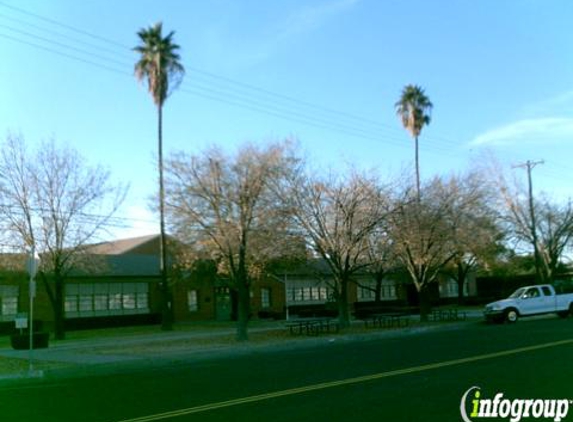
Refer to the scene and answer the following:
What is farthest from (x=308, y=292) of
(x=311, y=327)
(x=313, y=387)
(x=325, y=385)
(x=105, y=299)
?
(x=313, y=387)

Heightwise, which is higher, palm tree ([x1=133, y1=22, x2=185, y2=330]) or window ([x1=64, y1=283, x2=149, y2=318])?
palm tree ([x1=133, y1=22, x2=185, y2=330])

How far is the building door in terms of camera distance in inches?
1793

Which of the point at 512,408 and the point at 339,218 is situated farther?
the point at 339,218

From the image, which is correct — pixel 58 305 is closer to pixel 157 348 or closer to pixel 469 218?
pixel 157 348

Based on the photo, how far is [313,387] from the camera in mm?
11430

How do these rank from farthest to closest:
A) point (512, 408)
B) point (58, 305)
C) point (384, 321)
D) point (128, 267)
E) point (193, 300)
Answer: point (193, 300), point (128, 267), point (384, 321), point (58, 305), point (512, 408)

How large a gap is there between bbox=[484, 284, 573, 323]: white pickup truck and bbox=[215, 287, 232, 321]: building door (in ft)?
66.7

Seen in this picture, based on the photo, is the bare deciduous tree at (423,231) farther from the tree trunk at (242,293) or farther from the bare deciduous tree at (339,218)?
the tree trunk at (242,293)

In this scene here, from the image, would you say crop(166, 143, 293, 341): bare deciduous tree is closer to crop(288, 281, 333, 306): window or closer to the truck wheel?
the truck wheel

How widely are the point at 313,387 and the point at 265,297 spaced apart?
122ft

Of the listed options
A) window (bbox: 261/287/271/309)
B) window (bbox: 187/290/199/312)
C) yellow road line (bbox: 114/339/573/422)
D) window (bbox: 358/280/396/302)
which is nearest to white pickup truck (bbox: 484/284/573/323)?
yellow road line (bbox: 114/339/573/422)

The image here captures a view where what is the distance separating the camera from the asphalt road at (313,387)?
922cm

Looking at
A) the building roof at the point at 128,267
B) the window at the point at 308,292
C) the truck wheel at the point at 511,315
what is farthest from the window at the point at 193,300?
the truck wheel at the point at 511,315

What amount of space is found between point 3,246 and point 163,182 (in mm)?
9010
